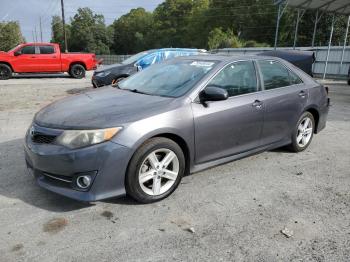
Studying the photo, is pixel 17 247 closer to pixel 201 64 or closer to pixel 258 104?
pixel 201 64

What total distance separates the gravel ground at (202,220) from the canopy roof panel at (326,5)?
1671 centimetres

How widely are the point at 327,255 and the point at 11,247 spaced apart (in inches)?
101

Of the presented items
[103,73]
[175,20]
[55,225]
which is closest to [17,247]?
[55,225]

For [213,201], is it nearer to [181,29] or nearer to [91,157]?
[91,157]

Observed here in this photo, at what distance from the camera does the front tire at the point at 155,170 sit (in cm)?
351

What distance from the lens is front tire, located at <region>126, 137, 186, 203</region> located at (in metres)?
3.51

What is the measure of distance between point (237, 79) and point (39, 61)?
15.1 meters

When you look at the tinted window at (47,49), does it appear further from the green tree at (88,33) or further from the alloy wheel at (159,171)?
the green tree at (88,33)

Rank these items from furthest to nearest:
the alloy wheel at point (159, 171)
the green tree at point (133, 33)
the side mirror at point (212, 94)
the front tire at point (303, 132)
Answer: the green tree at point (133, 33) < the front tire at point (303, 132) < the side mirror at point (212, 94) < the alloy wheel at point (159, 171)

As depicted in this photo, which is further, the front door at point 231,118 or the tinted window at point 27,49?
the tinted window at point 27,49

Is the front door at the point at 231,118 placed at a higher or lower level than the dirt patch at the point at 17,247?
higher

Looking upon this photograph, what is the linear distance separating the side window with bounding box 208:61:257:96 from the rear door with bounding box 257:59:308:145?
0.56 ft

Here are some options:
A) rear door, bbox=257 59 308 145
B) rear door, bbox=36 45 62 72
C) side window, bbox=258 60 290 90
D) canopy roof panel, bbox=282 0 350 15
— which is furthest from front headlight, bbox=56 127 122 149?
canopy roof panel, bbox=282 0 350 15

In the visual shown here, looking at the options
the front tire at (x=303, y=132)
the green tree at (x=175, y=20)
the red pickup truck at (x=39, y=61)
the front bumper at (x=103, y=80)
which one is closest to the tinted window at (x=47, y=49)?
the red pickup truck at (x=39, y=61)
